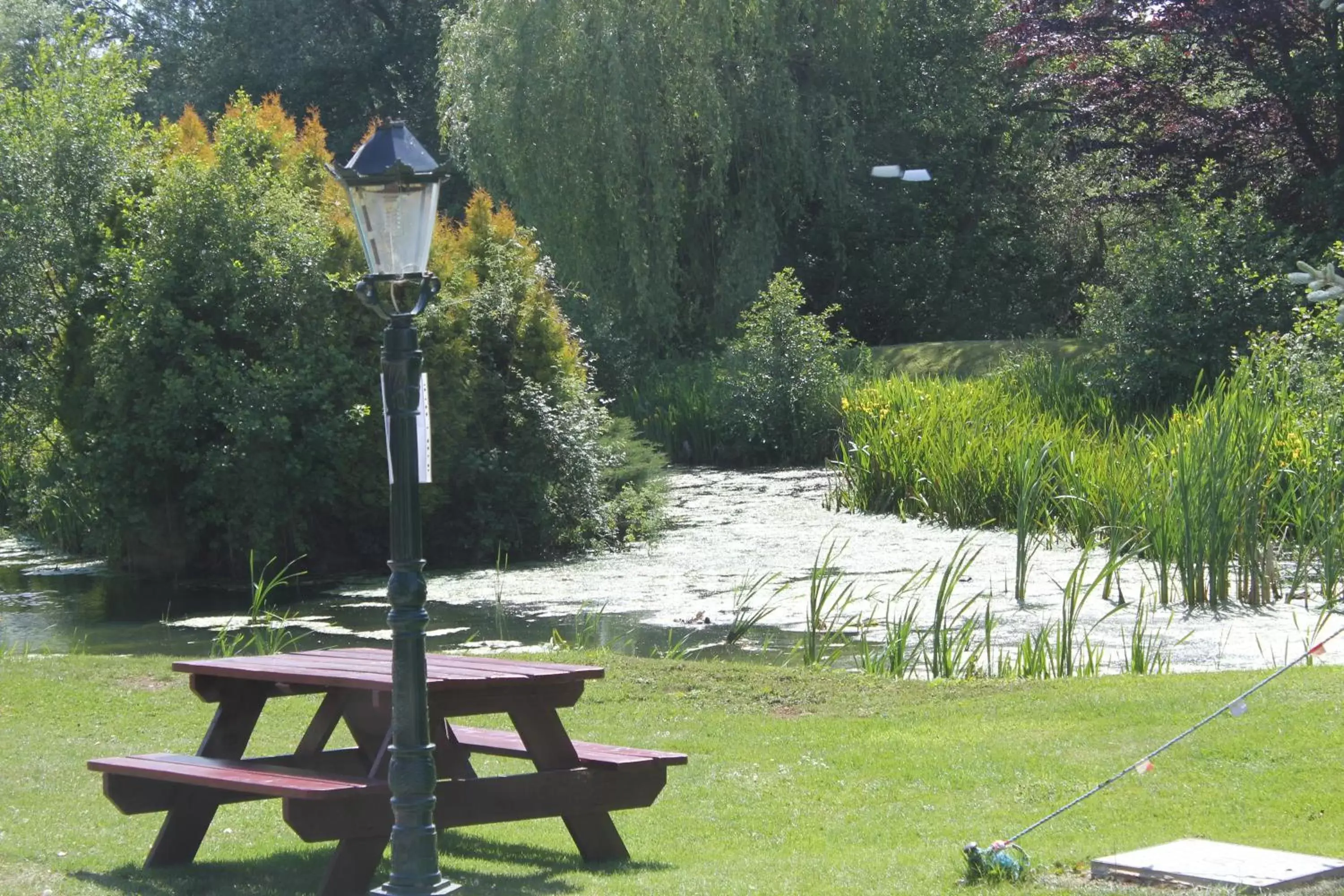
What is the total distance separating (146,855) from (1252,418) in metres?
10.4

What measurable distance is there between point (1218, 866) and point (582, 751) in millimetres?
2443

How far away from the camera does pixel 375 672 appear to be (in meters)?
5.93

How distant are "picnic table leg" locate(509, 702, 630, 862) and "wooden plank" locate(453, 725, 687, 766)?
0.06 meters

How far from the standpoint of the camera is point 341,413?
17.2 metres

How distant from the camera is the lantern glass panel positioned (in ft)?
16.7

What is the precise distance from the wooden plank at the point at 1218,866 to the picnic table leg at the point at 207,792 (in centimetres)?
330

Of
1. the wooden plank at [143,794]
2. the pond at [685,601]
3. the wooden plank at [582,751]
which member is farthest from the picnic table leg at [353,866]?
the pond at [685,601]

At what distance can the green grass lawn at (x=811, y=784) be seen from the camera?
590 centimetres

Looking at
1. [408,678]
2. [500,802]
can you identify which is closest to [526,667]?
[500,802]

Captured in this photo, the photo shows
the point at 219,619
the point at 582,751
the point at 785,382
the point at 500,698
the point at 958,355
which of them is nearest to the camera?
the point at 500,698

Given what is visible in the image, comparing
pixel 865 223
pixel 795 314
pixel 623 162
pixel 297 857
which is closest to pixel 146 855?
pixel 297 857

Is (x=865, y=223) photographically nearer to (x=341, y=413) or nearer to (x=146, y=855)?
(x=341, y=413)

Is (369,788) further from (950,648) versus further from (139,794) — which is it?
(950,648)

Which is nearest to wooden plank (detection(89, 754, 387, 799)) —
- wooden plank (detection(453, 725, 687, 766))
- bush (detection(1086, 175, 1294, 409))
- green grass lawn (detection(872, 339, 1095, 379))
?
wooden plank (detection(453, 725, 687, 766))
